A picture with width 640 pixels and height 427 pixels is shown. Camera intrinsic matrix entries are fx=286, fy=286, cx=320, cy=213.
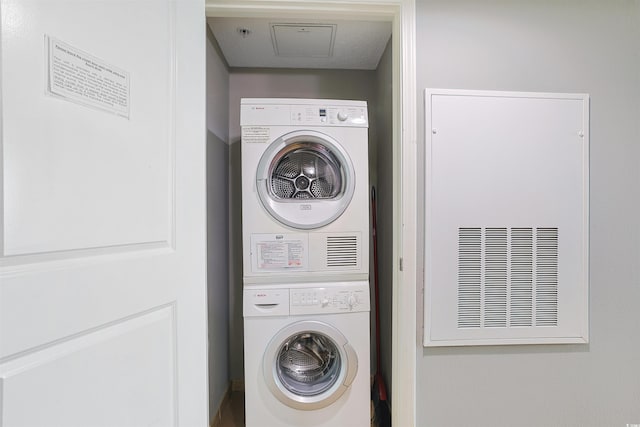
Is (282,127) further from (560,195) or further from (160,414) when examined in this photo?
(560,195)

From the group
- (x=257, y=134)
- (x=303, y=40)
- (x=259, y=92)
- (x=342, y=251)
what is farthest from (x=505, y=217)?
(x=259, y=92)

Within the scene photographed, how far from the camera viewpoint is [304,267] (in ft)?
4.89

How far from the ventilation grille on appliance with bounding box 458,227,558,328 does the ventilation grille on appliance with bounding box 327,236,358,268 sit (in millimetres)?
499

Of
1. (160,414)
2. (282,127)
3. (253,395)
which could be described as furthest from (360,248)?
(160,414)

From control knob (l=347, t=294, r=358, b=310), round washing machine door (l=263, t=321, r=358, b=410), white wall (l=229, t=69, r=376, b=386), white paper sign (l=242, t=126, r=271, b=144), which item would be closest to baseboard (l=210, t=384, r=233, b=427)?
white wall (l=229, t=69, r=376, b=386)

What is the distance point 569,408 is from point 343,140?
66.8 inches

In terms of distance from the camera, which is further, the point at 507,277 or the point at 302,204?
the point at 302,204

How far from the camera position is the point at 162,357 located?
830mm

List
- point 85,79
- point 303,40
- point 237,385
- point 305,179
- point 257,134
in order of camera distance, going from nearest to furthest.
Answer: point 85,79 → point 257,134 → point 305,179 → point 303,40 → point 237,385

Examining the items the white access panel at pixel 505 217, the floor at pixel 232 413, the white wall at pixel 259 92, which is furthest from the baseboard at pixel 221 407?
the white access panel at pixel 505 217

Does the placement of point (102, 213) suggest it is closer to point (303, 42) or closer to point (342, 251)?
point (342, 251)

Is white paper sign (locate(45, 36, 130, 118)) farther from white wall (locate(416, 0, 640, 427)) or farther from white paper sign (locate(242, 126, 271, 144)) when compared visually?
white wall (locate(416, 0, 640, 427))

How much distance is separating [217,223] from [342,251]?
828 millimetres

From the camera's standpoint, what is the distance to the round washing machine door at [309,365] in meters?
1.44
